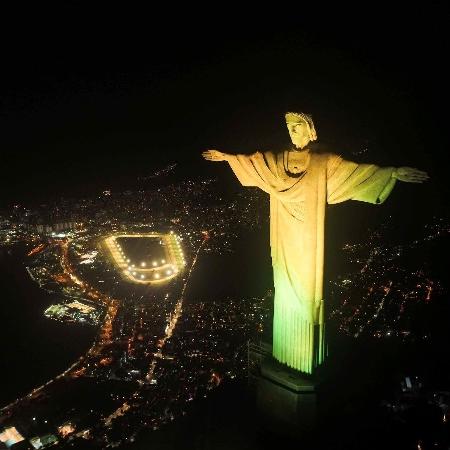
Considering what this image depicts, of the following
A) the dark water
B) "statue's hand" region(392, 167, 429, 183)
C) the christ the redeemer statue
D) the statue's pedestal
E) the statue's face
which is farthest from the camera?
the dark water

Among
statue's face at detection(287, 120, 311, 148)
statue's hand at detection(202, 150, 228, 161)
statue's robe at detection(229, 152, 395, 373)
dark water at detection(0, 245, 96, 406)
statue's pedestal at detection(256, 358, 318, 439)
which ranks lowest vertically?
dark water at detection(0, 245, 96, 406)

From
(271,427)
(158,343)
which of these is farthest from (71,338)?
(271,427)

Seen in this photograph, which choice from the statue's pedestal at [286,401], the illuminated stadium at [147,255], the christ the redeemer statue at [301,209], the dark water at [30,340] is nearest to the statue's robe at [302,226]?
the christ the redeemer statue at [301,209]

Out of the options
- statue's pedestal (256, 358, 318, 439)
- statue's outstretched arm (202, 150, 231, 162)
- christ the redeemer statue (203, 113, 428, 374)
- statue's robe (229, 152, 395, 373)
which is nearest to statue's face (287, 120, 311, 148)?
christ the redeemer statue (203, 113, 428, 374)

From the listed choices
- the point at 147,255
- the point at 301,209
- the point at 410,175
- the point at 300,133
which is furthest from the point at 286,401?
the point at 147,255

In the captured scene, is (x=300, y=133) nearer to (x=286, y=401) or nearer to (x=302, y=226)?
(x=302, y=226)

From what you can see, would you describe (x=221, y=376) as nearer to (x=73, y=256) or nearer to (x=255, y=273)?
(x=255, y=273)

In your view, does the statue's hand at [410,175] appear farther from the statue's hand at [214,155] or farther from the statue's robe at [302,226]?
the statue's hand at [214,155]

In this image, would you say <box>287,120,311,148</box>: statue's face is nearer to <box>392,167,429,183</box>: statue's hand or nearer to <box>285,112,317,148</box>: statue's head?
<box>285,112,317,148</box>: statue's head
